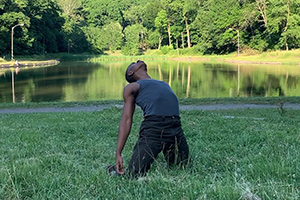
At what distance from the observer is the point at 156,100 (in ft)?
11.5

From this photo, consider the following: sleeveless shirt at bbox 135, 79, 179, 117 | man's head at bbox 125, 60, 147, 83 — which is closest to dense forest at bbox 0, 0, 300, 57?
man's head at bbox 125, 60, 147, 83

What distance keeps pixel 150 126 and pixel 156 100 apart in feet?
0.92

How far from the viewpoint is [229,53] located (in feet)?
228

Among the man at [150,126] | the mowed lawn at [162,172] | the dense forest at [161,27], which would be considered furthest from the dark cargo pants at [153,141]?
the dense forest at [161,27]

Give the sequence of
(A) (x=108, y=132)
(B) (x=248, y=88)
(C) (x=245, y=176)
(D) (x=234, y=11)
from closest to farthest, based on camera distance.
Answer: (C) (x=245, y=176), (A) (x=108, y=132), (B) (x=248, y=88), (D) (x=234, y=11)

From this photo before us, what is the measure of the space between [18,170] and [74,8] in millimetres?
111631

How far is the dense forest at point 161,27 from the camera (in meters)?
57.4

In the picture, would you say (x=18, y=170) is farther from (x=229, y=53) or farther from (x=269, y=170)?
(x=229, y=53)

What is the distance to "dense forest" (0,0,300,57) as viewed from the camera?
5741 centimetres

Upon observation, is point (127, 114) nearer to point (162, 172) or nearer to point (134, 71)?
point (134, 71)

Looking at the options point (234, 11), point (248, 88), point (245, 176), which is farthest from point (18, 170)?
point (234, 11)

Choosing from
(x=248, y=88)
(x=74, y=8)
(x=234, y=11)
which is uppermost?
(x=74, y=8)

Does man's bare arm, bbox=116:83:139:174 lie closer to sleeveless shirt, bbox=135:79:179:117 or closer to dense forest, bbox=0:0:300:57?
sleeveless shirt, bbox=135:79:179:117

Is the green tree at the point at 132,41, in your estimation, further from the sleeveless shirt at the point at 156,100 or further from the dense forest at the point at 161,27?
the sleeveless shirt at the point at 156,100
